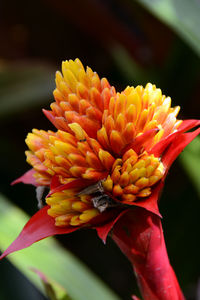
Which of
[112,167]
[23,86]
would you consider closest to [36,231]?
[112,167]

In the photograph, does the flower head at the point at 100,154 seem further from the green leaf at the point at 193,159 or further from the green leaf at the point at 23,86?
the green leaf at the point at 23,86

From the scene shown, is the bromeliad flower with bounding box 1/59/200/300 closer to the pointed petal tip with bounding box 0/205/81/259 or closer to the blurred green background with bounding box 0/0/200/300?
the pointed petal tip with bounding box 0/205/81/259

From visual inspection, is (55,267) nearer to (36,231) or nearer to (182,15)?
(36,231)

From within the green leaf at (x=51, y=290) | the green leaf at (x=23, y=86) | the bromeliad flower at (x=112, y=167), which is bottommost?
the green leaf at (x=51, y=290)

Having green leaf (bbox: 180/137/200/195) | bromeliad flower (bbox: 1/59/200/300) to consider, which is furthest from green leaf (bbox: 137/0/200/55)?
bromeliad flower (bbox: 1/59/200/300)

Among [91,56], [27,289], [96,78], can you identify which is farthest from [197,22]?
[91,56]

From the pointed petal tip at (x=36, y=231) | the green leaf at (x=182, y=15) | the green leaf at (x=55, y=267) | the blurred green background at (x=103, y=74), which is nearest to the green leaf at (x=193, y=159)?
the blurred green background at (x=103, y=74)
